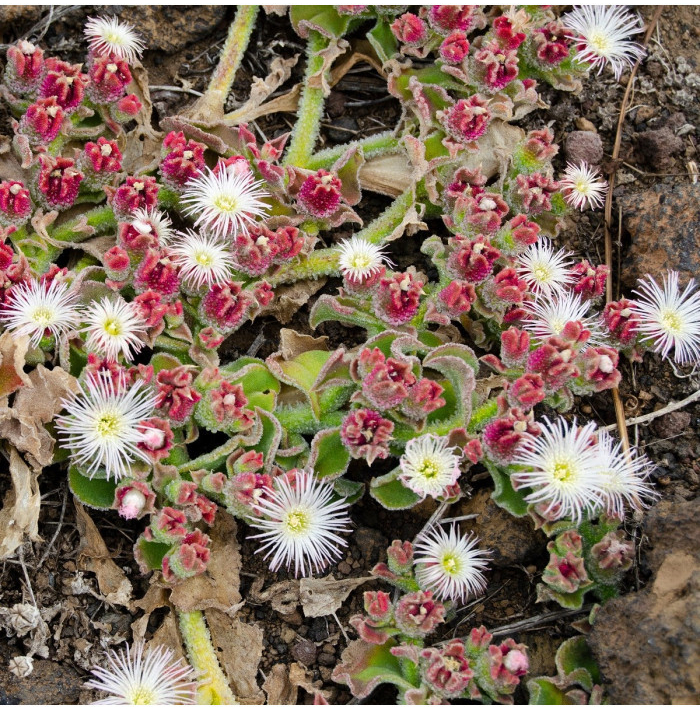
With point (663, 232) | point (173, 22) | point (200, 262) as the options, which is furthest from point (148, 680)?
point (173, 22)

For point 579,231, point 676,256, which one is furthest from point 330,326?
point 676,256

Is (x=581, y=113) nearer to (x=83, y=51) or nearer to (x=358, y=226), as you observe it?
(x=358, y=226)

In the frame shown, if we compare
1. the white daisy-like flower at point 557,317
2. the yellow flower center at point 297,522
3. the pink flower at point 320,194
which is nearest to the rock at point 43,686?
the yellow flower center at point 297,522

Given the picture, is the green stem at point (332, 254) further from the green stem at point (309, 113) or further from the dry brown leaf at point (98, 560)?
the dry brown leaf at point (98, 560)

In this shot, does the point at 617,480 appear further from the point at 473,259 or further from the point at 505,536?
the point at 473,259

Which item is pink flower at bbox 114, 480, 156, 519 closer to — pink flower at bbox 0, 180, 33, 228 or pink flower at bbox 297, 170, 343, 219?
pink flower at bbox 0, 180, 33, 228

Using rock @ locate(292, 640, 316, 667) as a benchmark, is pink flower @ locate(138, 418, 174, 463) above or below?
above

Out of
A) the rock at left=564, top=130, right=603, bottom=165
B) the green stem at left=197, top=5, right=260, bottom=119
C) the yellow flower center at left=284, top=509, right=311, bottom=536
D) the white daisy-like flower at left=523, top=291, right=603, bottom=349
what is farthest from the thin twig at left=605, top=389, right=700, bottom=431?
the green stem at left=197, top=5, right=260, bottom=119
